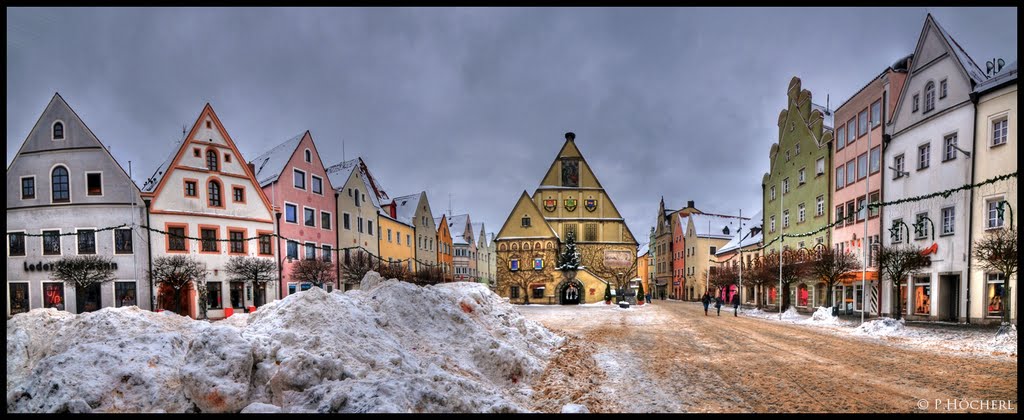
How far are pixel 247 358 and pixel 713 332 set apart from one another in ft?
58.1

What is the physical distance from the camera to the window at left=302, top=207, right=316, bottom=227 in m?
31.1

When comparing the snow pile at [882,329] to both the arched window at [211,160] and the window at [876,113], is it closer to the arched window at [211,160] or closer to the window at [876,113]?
the window at [876,113]

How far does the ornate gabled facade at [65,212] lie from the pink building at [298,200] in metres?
7.95

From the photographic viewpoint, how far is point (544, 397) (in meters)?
7.48

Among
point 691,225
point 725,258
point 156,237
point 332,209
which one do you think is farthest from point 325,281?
point 691,225

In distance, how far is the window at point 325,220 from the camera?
108 feet

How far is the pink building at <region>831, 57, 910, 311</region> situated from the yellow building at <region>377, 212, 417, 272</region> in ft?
110

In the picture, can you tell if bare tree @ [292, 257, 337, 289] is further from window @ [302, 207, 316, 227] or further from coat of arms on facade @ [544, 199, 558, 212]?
coat of arms on facade @ [544, 199, 558, 212]

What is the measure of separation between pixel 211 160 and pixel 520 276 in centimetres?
3067

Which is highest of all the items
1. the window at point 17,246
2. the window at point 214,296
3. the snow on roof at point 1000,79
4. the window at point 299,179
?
the snow on roof at point 1000,79

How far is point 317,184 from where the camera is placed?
1305 inches

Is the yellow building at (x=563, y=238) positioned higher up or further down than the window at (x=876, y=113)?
further down

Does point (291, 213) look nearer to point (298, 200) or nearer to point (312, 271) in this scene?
point (298, 200)

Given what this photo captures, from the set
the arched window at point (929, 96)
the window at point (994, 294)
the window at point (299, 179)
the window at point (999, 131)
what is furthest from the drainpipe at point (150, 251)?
the arched window at point (929, 96)
